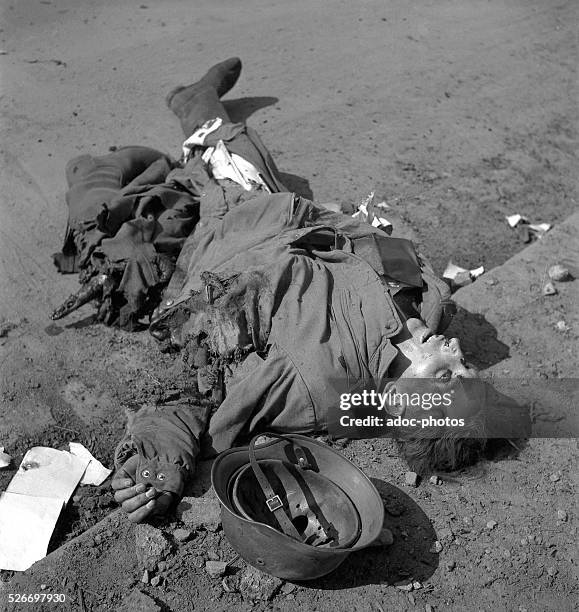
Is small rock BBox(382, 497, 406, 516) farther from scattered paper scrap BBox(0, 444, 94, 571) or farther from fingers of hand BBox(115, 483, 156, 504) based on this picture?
scattered paper scrap BBox(0, 444, 94, 571)

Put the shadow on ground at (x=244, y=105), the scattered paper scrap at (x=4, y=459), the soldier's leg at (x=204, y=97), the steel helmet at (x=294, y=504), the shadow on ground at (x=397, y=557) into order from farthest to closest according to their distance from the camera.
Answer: the shadow on ground at (x=244, y=105)
the soldier's leg at (x=204, y=97)
the scattered paper scrap at (x=4, y=459)
the shadow on ground at (x=397, y=557)
the steel helmet at (x=294, y=504)

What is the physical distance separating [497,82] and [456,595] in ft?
18.4

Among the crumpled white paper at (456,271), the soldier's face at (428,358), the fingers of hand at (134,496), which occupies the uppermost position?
the soldier's face at (428,358)

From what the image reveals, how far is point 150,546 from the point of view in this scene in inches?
136

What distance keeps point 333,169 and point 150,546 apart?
11.8 feet

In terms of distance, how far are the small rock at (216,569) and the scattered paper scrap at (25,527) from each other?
757 millimetres

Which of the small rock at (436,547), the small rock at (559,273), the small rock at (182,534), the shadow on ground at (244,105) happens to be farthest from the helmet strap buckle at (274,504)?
the shadow on ground at (244,105)

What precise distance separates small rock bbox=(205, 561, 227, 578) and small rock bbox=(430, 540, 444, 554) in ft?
3.32

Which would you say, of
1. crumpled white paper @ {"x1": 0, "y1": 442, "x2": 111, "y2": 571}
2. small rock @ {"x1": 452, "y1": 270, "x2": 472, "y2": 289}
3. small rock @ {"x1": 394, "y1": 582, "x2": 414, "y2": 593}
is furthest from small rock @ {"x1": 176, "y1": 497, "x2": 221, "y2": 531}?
small rock @ {"x1": 452, "y1": 270, "x2": 472, "y2": 289}

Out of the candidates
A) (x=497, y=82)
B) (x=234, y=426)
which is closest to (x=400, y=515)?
(x=234, y=426)

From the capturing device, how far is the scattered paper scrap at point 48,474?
148 inches

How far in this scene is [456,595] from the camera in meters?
3.50

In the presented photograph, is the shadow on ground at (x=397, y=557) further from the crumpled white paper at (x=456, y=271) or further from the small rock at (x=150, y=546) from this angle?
the crumpled white paper at (x=456, y=271)

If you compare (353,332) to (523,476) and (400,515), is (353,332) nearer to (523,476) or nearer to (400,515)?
(400,515)
